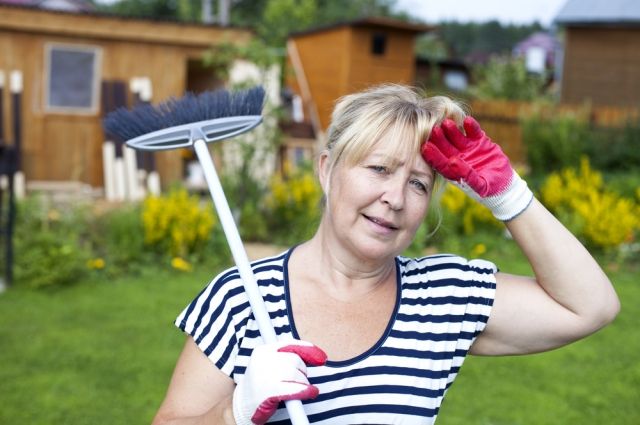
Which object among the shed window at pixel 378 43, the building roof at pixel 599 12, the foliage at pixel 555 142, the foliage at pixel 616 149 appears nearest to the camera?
the foliage at pixel 555 142

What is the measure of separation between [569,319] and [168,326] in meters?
4.71

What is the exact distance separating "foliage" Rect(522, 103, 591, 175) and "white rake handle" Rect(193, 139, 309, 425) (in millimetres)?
10656

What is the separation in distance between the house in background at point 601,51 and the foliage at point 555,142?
24.9 feet

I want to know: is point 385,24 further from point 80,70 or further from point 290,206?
point 290,206

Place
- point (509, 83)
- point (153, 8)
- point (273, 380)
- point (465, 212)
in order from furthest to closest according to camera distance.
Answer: point (153, 8) → point (509, 83) → point (465, 212) → point (273, 380)

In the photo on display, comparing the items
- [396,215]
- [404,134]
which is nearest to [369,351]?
[396,215]

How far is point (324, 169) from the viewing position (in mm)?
2125

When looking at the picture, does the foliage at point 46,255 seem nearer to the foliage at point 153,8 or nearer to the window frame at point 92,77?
the window frame at point 92,77

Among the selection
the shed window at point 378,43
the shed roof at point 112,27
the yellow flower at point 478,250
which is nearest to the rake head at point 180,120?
the yellow flower at point 478,250

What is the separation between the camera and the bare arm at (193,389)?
6.09ft

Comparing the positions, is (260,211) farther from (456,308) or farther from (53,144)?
(456,308)

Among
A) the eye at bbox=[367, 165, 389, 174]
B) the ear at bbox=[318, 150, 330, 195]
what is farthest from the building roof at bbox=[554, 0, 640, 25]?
the eye at bbox=[367, 165, 389, 174]

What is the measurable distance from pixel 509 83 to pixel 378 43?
834 centimetres

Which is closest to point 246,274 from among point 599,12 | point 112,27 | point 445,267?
point 445,267
